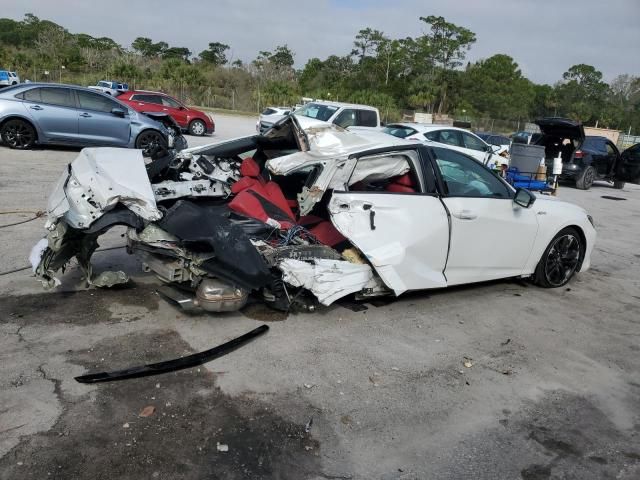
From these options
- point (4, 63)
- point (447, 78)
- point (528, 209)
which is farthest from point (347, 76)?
point (528, 209)

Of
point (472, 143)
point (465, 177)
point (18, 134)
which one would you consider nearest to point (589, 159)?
point (472, 143)

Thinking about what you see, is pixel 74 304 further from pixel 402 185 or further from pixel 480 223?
pixel 480 223

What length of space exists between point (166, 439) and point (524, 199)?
4.21 meters

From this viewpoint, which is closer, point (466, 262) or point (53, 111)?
point (466, 262)

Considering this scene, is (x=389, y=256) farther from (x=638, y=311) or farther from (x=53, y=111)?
(x=53, y=111)

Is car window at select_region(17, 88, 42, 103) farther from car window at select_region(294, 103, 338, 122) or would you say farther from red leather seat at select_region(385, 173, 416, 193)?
red leather seat at select_region(385, 173, 416, 193)

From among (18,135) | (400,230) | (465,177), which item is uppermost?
(465,177)

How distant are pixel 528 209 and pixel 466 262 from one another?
3.49 ft

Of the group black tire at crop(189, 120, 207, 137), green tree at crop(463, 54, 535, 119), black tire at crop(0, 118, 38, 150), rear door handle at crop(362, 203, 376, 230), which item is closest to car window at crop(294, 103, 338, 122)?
black tire at crop(189, 120, 207, 137)

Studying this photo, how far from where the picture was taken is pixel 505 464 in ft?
10.0

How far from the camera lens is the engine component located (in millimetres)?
4266

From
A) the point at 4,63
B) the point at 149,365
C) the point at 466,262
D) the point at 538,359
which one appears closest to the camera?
the point at 149,365

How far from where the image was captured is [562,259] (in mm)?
6234

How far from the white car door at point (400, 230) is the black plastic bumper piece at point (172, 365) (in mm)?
1267
